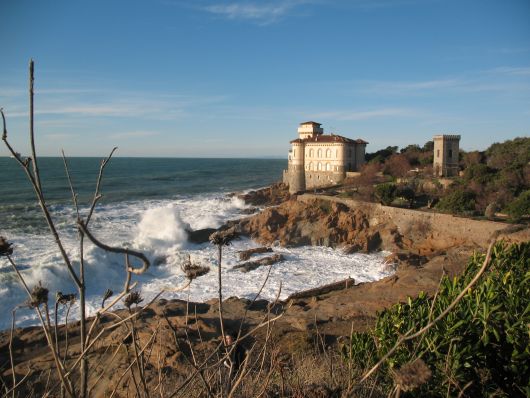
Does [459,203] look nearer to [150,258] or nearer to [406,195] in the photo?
[406,195]

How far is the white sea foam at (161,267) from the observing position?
56.5 ft

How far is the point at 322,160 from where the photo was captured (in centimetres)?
4222

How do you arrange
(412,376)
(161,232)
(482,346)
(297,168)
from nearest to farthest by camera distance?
1. (412,376)
2. (482,346)
3. (161,232)
4. (297,168)

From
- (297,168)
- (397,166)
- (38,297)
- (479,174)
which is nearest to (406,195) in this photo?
(479,174)

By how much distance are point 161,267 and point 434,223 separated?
15.8 meters

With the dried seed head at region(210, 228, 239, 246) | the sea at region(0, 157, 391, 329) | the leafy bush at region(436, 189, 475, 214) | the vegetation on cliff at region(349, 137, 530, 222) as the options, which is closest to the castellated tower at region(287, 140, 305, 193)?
the sea at region(0, 157, 391, 329)

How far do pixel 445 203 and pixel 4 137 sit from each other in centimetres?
2675

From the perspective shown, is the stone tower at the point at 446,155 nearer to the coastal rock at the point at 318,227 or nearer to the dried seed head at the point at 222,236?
the coastal rock at the point at 318,227

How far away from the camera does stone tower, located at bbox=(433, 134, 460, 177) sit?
35.8 metres

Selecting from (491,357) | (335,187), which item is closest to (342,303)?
(491,357)

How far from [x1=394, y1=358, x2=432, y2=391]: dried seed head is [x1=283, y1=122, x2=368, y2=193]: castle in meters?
39.7

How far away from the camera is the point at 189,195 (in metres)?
53.1

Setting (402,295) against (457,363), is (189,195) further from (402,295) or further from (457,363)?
(457,363)

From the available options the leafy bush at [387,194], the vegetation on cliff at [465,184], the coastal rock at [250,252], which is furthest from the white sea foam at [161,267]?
the vegetation on cliff at [465,184]
